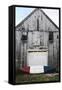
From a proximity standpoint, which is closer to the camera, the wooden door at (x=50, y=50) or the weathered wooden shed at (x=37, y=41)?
the weathered wooden shed at (x=37, y=41)

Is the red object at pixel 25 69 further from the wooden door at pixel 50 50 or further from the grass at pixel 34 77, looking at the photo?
the wooden door at pixel 50 50

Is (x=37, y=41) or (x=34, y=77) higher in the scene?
(x=37, y=41)

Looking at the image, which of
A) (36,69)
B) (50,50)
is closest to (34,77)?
(36,69)

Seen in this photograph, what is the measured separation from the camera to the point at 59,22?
2850 millimetres

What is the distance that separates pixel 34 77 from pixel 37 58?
6.5 inches

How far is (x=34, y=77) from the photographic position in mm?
2754

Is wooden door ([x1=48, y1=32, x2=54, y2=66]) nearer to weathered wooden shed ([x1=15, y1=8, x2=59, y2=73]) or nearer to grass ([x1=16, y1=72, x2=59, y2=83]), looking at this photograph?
weathered wooden shed ([x1=15, y1=8, x2=59, y2=73])

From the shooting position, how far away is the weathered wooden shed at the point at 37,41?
2713 millimetres

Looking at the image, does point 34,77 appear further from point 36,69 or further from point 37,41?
point 37,41

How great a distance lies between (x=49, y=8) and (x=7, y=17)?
371mm

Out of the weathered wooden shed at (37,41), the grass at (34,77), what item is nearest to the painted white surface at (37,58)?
the weathered wooden shed at (37,41)

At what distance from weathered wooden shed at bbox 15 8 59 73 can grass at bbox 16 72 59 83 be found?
8 cm

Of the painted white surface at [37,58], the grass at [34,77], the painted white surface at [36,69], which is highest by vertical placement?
the painted white surface at [37,58]

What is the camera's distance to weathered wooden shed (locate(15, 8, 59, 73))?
2.71m
